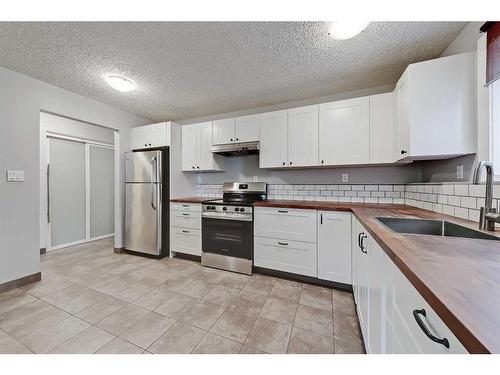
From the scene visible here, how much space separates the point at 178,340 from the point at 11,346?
1.10 meters

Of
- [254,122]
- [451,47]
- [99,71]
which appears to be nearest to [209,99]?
[254,122]

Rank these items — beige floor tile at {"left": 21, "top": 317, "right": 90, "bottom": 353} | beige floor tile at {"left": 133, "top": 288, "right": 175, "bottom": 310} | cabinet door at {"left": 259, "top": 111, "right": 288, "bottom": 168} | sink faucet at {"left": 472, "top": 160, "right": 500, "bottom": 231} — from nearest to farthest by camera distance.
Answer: sink faucet at {"left": 472, "top": 160, "right": 500, "bottom": 231} → beige floor tile at {"left": 21, "top": 317, "right": 90, "bottom": 353} → beige floor tile at {"left": 133, "top": 288, "right": 175, "bottom": 310} → cabinet door at {"left": 259, "top": 111, "right": 288, "bottom": 168}

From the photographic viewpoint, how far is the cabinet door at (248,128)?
275cm

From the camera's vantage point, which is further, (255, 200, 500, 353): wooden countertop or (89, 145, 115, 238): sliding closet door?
(89, 145, 115, 238): sliding closet door

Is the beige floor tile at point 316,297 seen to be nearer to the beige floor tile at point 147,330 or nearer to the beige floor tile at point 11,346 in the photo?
the beige floor tile at point 147,330

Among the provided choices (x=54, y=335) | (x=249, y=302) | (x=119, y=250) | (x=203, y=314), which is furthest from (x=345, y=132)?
(x=119, y=250)

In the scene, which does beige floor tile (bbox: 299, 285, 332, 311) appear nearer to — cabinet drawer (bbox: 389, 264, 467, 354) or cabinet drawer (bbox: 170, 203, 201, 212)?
cabinet drawer (bbox: 389, 264, 467, 354)

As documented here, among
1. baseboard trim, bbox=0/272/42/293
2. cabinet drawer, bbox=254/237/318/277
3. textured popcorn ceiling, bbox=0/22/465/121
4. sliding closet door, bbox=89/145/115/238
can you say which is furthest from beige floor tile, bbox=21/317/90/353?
sliding closet door, bbox=89/145/115/238

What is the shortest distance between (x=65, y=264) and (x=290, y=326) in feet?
10.2

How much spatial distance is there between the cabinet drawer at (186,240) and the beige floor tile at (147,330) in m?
1.18

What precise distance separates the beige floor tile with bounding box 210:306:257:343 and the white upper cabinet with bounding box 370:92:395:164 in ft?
6.72

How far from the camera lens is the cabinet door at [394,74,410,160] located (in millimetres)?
1656

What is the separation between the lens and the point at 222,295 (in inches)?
76.9
